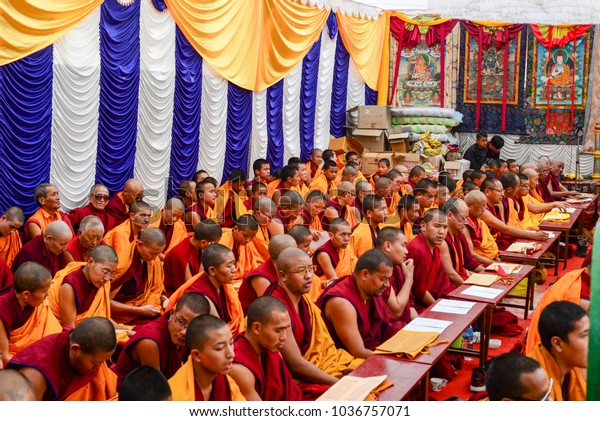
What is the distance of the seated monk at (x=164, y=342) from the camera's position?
181 inches

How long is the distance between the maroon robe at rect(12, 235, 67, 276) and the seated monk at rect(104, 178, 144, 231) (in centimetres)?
226

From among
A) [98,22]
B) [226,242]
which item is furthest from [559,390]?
[98,22]

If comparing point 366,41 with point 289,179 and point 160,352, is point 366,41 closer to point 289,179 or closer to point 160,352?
point 289,179

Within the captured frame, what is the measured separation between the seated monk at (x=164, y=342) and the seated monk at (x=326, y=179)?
7.71 metres

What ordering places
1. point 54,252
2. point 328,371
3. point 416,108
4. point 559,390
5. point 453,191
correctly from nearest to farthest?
point 559,390, point 328,371, point 54,252, point 453,191, point 416,108

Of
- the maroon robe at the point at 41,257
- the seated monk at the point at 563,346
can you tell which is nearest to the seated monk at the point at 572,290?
the seated monk at the point at 563,346

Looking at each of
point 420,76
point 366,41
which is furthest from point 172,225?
point 420,76

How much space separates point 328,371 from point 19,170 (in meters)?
5.23

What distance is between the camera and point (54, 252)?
23.2ft

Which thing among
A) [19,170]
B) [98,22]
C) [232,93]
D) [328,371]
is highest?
[98,22]

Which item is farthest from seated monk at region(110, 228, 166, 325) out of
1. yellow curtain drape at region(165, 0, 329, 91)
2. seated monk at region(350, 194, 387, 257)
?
yellow curtain drape at region(165, 0, 329, 91)

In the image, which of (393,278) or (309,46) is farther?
(309,46)

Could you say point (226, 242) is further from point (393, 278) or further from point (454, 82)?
point (454, 82)

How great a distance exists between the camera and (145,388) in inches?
130
